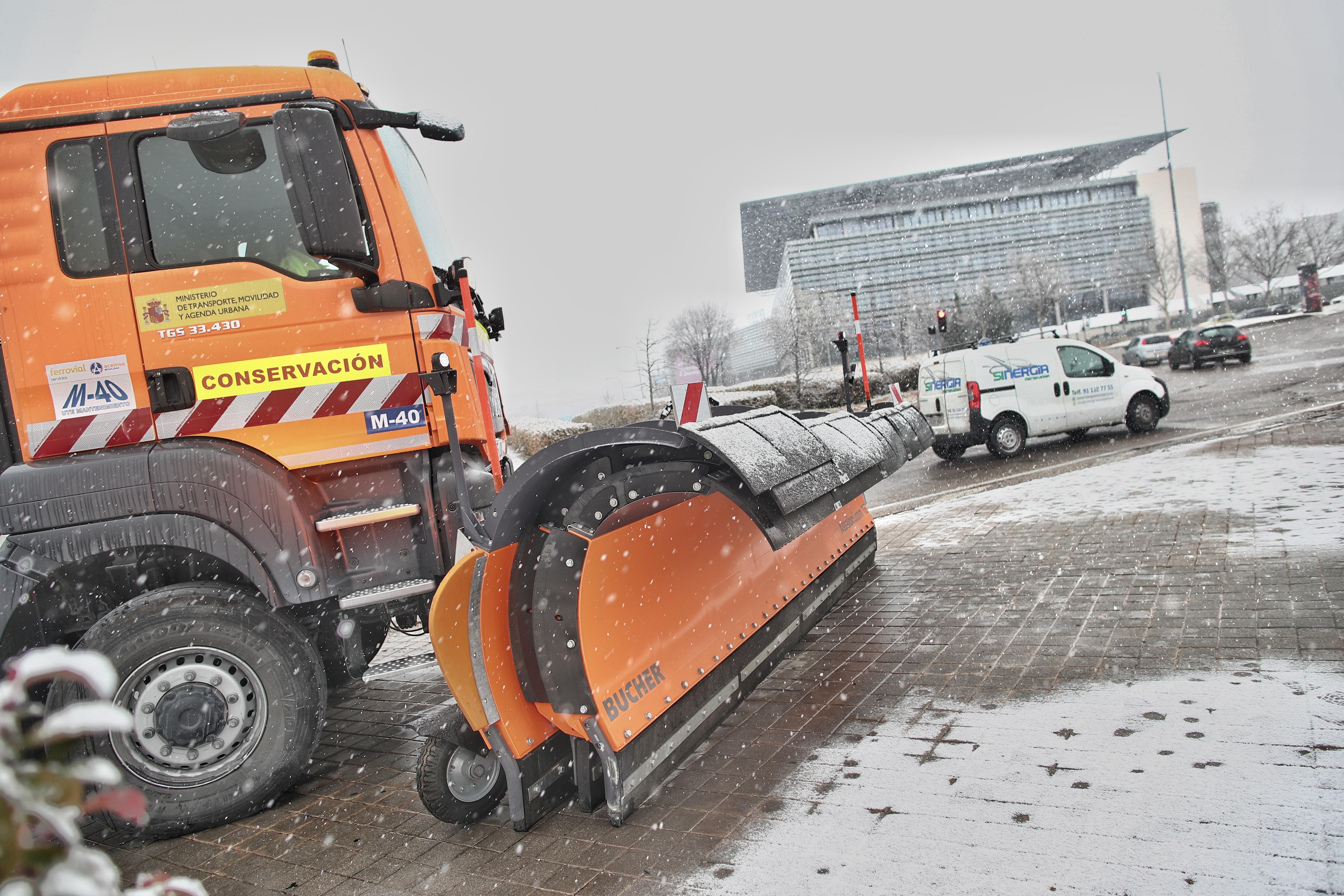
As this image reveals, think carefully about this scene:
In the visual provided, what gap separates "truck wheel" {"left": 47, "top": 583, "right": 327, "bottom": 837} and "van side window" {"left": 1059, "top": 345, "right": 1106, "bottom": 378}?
13.5 metres

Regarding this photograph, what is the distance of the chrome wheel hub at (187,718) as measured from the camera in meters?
3.29

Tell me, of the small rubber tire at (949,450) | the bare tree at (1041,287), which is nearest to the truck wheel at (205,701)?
the small rubber tire at (949,450)

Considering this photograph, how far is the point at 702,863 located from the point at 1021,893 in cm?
98

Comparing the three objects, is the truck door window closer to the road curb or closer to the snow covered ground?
the snow covered ground

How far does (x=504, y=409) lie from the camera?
512 centimetres

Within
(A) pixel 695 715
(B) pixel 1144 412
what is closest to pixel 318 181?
(A) pixel 695 715

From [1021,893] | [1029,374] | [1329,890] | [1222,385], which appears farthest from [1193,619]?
[1222,385]

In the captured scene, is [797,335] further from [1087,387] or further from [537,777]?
[537,777]

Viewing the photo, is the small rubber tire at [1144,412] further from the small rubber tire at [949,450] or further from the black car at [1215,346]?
the black car at [1215,346]

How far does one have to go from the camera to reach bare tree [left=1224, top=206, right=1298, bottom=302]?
54.7m

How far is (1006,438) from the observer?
44.7ft

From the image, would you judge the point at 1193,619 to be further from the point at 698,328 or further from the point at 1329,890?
the point at 698,328

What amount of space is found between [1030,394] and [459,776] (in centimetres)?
1276

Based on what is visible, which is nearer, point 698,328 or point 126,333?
point 126,333
